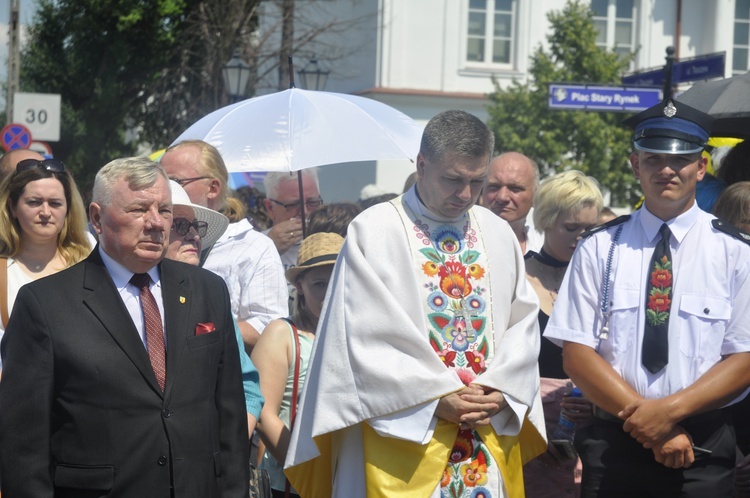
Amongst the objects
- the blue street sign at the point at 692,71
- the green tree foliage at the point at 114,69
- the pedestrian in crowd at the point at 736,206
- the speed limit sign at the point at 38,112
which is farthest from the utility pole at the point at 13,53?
the pedestrian in crowd at the point at 736,206

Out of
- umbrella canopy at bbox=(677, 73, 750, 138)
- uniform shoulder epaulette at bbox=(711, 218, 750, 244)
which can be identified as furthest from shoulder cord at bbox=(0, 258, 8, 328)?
umbrella canopy at bbox=(677, 73, 750, 138)

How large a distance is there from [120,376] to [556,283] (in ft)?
9.98

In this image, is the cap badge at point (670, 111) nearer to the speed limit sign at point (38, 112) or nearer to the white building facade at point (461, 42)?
the speed limit sign at point (38, 112)

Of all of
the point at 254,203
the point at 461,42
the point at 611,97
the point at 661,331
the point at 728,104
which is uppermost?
the point at 461,42

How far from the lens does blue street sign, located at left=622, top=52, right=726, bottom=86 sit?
13211 mm

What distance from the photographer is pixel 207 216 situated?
5.34m

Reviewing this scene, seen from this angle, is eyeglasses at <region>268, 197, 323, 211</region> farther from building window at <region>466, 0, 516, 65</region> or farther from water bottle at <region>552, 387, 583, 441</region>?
building window at <region>466, 0, 516, 65</region>

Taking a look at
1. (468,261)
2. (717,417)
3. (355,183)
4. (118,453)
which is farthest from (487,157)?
(355,183)

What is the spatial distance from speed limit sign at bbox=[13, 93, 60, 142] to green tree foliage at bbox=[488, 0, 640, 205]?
33.9 ft

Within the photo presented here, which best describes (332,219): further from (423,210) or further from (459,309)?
(459,309)

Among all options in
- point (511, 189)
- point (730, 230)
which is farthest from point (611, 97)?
point (730, 230)

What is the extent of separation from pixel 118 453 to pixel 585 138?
22.1m

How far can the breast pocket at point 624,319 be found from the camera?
4.78m

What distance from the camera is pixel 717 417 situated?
4785mm
